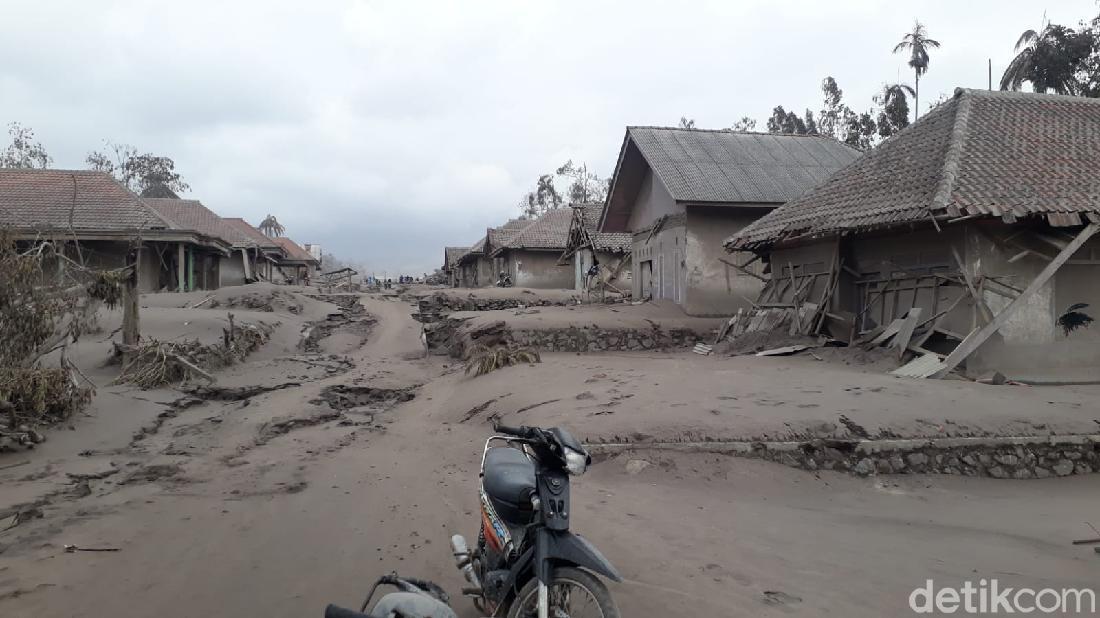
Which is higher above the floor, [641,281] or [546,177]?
[546,177]

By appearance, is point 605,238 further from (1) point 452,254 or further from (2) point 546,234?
(1) point 452,254

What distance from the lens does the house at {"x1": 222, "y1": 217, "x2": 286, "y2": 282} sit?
122ft

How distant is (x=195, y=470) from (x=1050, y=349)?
12661mm

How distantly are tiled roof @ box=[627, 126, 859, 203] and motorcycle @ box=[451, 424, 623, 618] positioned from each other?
16281 mm

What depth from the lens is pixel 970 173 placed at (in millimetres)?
11500

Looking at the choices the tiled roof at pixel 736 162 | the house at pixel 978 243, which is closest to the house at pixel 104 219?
the tiled roof at pixel 736 162

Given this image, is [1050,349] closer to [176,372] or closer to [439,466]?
[439,466]

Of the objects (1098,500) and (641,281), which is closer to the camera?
(1098,500)

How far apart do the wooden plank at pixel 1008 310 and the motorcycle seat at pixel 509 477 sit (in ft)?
28.5

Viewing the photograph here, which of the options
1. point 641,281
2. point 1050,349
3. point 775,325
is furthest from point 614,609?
point 641,281

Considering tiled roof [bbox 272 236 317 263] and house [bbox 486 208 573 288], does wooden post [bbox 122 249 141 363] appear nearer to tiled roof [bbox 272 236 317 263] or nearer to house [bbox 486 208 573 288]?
house [bbox 486 208 573 288]

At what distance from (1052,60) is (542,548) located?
35800 mm

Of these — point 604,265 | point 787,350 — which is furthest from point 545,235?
point 787,350

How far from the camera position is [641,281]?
78.1 feet
